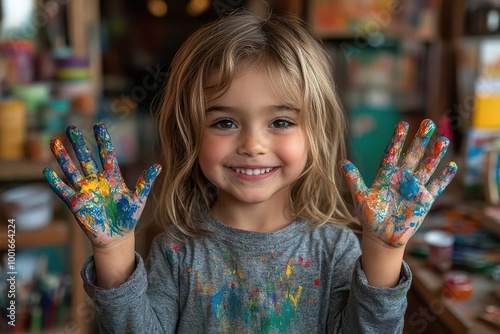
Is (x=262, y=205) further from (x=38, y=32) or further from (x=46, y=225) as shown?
(x=38, y=32)

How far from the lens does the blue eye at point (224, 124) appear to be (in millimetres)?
893

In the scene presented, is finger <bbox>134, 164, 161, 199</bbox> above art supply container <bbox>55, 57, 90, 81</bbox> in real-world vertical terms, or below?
above

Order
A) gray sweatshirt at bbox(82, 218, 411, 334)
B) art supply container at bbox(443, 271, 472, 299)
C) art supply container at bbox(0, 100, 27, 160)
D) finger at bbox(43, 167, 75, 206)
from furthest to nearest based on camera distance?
art supply container at bbox(0, 100, 27, 160) < art supply container at bbox(443, 271, 472, 299) < gray sweatshirt at bbox(82, 218, 411, 334) < finger at bbox(43, 167, 75, 206)

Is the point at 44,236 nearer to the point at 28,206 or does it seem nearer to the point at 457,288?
the point at 28,206

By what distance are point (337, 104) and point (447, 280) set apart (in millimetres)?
628

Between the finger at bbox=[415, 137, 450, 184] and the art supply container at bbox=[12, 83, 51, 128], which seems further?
the art supply container at bbox=[12, 83, 51, 128]

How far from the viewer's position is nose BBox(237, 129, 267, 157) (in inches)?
34.1

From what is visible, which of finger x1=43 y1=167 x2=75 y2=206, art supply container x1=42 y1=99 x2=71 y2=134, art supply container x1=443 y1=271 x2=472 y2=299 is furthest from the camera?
art supply container x1=42 y1=99 x2=71 y2=134

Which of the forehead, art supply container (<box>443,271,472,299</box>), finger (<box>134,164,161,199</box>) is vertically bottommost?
art supply container (<box>443,271,472,299</box>)

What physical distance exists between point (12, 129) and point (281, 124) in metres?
1.24

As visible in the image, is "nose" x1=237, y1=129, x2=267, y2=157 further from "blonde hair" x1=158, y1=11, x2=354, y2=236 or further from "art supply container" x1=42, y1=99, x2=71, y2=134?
"art supply container" x1=42, y1=99, x2=71, y2=134

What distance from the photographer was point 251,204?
3.18 feet

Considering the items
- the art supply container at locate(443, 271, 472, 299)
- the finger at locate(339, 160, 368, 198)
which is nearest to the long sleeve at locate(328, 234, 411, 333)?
the finger at locate(339, 160, 368, 198)

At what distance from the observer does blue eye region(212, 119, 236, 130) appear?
89 centimetres
